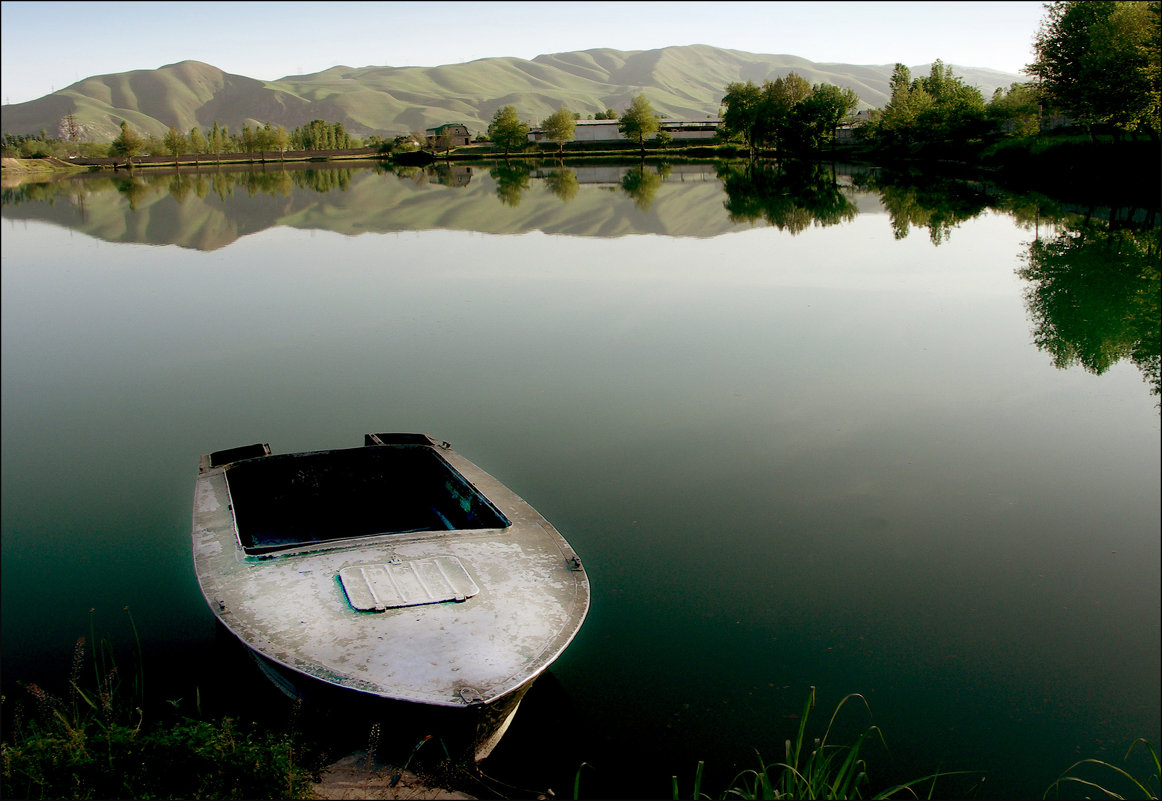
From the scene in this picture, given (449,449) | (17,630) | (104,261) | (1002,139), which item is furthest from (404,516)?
(1002,139)

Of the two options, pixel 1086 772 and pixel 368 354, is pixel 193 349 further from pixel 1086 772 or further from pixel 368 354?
pixel 1086 772

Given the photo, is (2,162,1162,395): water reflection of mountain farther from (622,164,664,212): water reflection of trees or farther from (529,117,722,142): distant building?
(529,117,722,142): distant building

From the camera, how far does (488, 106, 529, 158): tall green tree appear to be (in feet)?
462

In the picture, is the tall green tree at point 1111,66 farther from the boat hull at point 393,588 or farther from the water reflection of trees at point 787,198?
the boat hull at point 393,588

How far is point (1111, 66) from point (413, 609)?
59.1m

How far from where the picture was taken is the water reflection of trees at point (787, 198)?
150 ft

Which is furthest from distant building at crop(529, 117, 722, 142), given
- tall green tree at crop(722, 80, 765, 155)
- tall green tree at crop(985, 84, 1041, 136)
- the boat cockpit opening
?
the boat cockpit opening

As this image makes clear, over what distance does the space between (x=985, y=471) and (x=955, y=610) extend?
4.36 m

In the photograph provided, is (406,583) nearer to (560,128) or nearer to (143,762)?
(143,762)

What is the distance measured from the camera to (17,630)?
9477 mm

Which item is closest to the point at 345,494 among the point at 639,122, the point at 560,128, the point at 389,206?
the point at 389,206

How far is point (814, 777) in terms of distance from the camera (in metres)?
6.02

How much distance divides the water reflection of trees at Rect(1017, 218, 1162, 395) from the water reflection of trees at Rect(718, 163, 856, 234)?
40.4 ft

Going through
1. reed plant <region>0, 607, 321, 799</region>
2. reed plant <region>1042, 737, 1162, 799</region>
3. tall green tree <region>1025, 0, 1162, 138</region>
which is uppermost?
tall green tree <region>1025, 0, 1162, 138</region>
